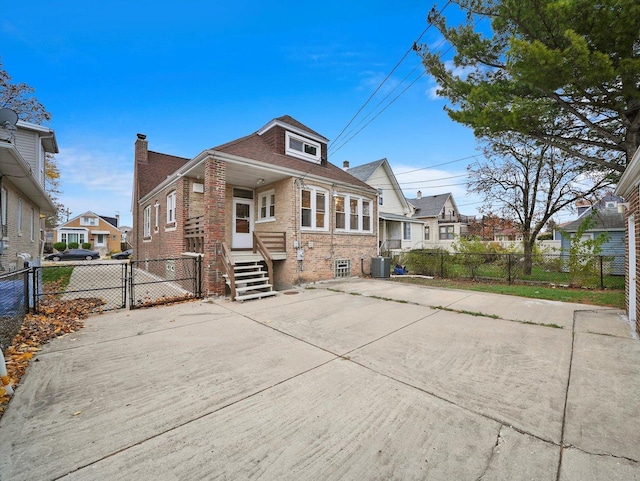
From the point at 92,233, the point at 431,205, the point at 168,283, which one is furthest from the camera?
the point at 92,233

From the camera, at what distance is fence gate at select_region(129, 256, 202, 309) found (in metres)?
7.21

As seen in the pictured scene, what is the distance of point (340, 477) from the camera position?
5.91 ft

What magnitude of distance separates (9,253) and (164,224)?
186 inches

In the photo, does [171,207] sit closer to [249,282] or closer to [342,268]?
[249,282]

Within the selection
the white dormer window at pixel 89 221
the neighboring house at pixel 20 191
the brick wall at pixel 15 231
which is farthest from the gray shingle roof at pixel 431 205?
the white dormer window at pixel 89 221

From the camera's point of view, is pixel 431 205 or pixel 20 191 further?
pixel 431 205

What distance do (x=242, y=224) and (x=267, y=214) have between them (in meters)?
1.24

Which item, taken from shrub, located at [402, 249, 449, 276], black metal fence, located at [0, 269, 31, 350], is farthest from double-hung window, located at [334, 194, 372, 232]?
black metal fence, located at [0, 269, 31, 350]

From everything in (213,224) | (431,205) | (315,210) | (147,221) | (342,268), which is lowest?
(342,268)

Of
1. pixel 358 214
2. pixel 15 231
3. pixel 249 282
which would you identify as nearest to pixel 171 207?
pixel 15 231

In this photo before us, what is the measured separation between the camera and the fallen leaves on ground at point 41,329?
3.39 m

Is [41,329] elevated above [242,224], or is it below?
below

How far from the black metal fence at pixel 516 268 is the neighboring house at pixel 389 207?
8087 mm

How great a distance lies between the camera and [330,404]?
268 centimetres
